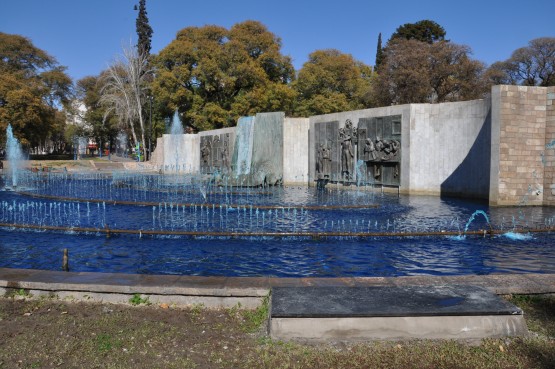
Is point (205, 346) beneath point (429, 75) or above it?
beneath

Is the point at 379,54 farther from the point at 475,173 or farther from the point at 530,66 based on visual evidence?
the point at 475,173

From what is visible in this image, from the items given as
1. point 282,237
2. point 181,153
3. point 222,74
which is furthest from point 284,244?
point 222,74

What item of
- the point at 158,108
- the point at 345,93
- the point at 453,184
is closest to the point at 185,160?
the point at 158,108

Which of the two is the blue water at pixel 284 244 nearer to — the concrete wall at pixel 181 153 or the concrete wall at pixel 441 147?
the concrete wall at pixel 441 147

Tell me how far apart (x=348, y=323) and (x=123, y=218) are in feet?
32.1

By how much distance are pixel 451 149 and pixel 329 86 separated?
26.8 meters

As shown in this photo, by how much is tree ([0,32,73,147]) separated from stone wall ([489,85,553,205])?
44040 mm

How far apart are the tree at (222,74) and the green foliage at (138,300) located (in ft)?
118

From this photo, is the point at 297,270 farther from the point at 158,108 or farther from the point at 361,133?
the point at 158,108

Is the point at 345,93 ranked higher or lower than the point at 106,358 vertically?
higher

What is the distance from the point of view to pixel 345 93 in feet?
147

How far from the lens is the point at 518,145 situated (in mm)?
15195

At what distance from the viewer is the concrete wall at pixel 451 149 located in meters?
17.1

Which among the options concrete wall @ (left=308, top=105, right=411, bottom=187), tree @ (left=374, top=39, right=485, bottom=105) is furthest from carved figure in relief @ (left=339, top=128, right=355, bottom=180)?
tree @ (left=374, top=39, right=485, bottom=105)
